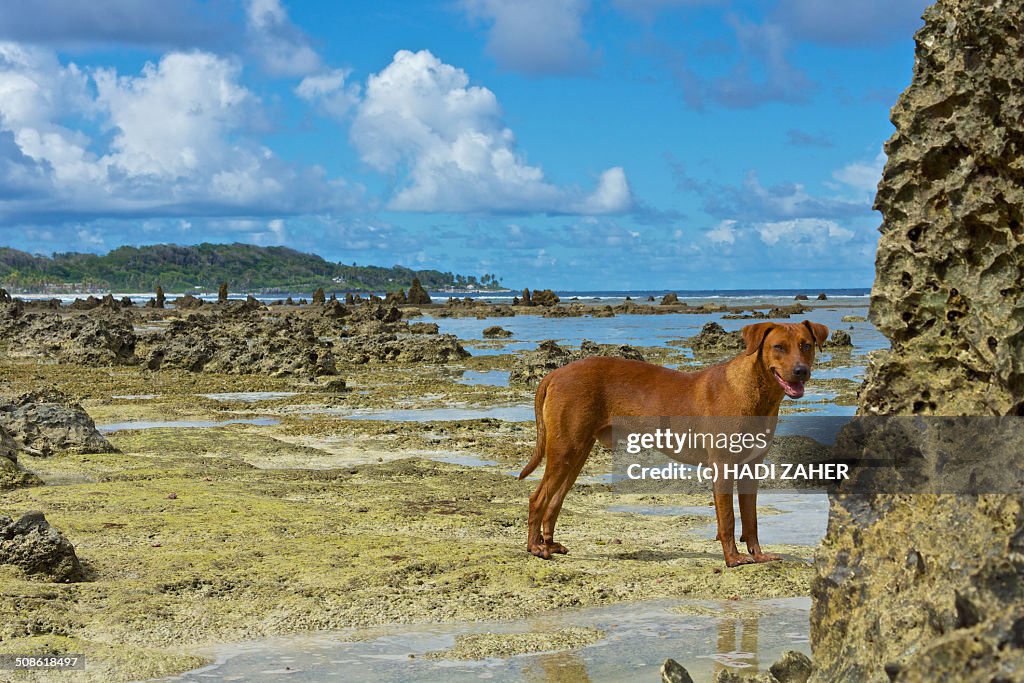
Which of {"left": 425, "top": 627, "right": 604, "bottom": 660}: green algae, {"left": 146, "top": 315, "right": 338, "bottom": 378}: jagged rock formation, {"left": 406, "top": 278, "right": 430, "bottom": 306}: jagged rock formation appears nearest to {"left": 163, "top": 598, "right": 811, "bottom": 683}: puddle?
{"left": 425, "top": 627, "right": 604, "bottom": 660}: green algae

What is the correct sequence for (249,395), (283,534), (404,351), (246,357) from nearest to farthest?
(283,534), (249,395), (246,357), (404,351)

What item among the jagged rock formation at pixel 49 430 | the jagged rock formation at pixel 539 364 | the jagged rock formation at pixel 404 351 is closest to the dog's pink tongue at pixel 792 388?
the jagged rock formation at pixel 49 430

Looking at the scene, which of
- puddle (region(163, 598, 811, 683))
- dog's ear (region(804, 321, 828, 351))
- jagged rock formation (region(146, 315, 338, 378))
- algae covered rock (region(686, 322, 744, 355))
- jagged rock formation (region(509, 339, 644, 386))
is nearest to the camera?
puddle (region(163, 598, 811, 683))

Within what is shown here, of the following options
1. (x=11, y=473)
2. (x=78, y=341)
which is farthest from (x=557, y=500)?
(x=78, y=341)

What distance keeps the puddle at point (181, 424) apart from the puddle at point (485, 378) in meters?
7.46

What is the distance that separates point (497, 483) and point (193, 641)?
230 inches

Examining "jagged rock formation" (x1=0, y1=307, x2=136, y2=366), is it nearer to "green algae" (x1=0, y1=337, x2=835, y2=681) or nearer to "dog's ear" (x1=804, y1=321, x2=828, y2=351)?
"green algae" (x1=0, y1=337, x2=835, y2=681)

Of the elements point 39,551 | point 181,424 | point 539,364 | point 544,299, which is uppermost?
point 544,299

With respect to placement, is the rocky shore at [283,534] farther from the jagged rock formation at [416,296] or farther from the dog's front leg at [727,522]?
the jagged rock formation at [416,296]

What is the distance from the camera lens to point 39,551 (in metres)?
7.27

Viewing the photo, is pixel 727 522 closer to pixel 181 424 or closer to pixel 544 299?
pixel 181 424

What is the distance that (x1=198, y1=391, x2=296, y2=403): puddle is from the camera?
861 inches

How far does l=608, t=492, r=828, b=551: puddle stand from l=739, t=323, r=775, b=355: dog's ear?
6.36 feet

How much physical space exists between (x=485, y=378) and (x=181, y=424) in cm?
1007
